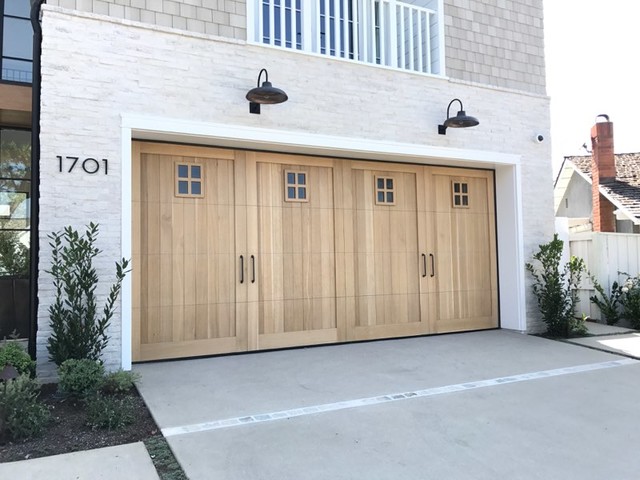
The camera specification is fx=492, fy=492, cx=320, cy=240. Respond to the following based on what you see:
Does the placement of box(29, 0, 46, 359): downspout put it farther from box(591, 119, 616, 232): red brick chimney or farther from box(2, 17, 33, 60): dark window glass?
box(591, 119, 616, 232): red brick chimney

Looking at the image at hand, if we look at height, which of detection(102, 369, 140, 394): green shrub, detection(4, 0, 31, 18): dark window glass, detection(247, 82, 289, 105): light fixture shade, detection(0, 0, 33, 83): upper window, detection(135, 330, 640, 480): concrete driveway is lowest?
detection(135, 330, 640, 480): concrete driveway

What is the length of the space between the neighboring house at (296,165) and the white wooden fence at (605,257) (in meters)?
1.53

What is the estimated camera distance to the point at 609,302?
7934 millimetres

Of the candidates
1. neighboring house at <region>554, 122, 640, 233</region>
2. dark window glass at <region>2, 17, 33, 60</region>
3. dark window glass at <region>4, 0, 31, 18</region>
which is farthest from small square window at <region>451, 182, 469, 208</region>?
neighboring house at <region>554, 122, 640, 233</region>

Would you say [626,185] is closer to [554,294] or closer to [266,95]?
[554,294]

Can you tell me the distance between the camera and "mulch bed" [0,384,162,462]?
10.2ft

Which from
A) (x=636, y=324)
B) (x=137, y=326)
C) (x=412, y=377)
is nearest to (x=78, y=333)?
(x=137, y=326)

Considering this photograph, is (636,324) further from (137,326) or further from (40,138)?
(40,138)

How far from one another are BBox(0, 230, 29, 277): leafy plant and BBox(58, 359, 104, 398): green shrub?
9.81 feet

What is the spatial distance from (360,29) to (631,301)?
18.8ft

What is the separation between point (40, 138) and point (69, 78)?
2.11 ft

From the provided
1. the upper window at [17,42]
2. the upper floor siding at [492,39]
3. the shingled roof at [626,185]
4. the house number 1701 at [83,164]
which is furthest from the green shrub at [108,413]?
the shingled roof at [626,185]

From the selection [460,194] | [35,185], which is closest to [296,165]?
[460,194]

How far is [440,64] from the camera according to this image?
672cm
